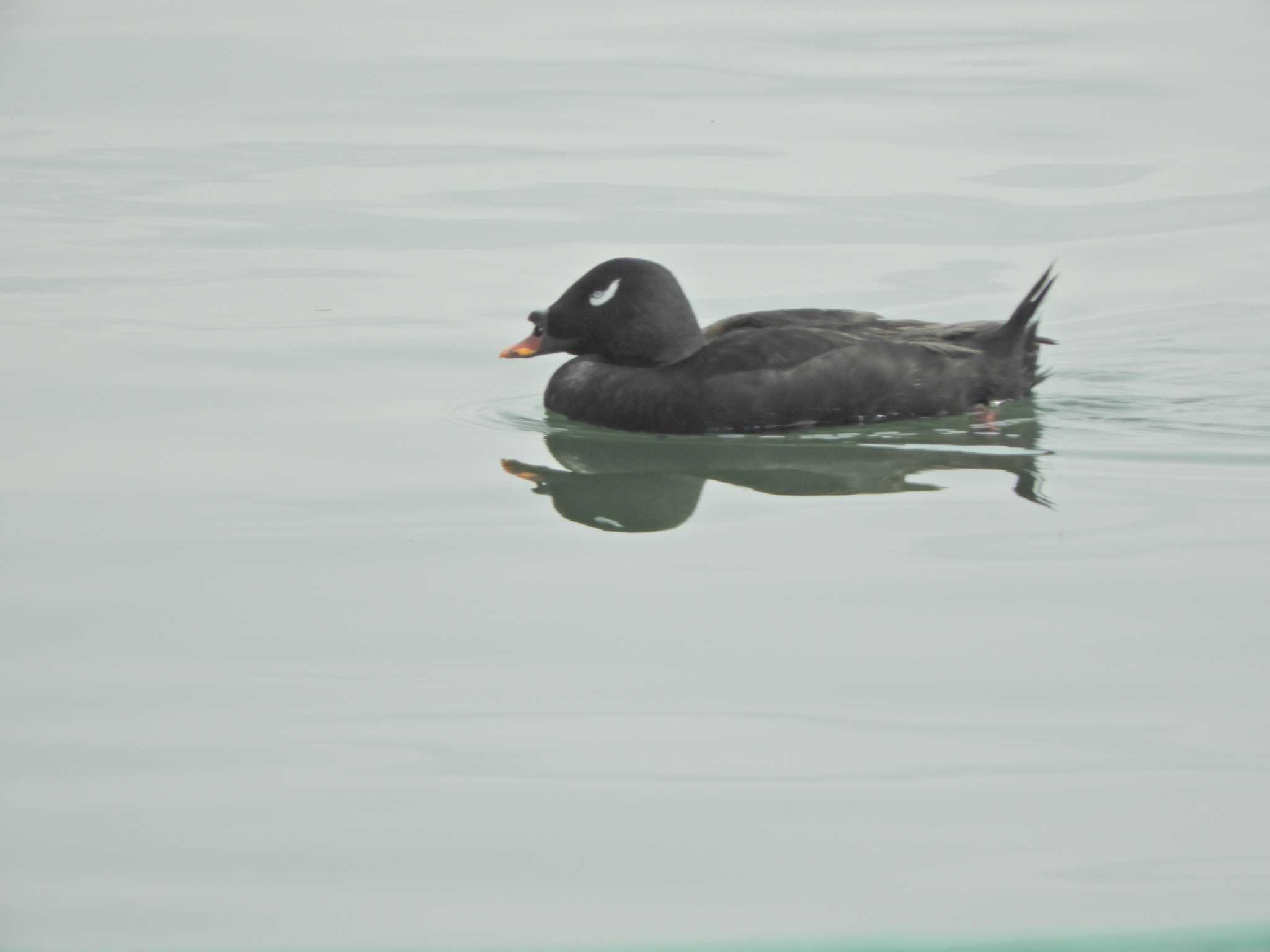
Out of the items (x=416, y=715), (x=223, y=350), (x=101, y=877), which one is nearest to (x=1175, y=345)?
(x=223, y=350)

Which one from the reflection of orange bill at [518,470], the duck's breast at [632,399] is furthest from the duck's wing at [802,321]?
the reflection of orange bill at [518,470]

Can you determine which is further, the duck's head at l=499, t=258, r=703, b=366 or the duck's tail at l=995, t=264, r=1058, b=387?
the duck's tail at l=995, t=264, r=1058, b=387

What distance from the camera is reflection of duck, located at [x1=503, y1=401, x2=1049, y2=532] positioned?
7781 mm

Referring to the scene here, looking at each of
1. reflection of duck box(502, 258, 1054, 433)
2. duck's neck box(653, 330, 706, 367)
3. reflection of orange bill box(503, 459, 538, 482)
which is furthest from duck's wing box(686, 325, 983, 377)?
reflection of orange bill box(503, 459, 538, 482)

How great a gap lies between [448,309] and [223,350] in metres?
1.35

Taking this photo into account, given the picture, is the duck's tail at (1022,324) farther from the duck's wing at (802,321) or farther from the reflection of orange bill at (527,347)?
the reflection of orange bill at (527,347)

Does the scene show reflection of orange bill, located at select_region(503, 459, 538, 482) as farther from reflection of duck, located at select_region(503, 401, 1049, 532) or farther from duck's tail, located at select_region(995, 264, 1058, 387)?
duck's tail, located at select_region(995, 264, 1058, 387)

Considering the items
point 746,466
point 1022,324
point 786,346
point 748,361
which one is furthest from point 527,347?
point 1022,324

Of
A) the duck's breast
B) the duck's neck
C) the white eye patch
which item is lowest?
the duck's breast

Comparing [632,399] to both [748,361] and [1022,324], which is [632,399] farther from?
[1022,324]

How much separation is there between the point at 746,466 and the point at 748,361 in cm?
71

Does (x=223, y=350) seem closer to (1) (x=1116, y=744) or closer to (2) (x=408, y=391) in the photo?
(2) (x=408, y=391)

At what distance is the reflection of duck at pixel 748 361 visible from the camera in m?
8.85

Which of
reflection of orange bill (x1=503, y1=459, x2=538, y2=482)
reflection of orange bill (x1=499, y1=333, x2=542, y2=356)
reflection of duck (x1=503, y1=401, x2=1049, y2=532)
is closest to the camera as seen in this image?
reflection of duck (x1=503, y1=401, x2=1049, y2=532)
